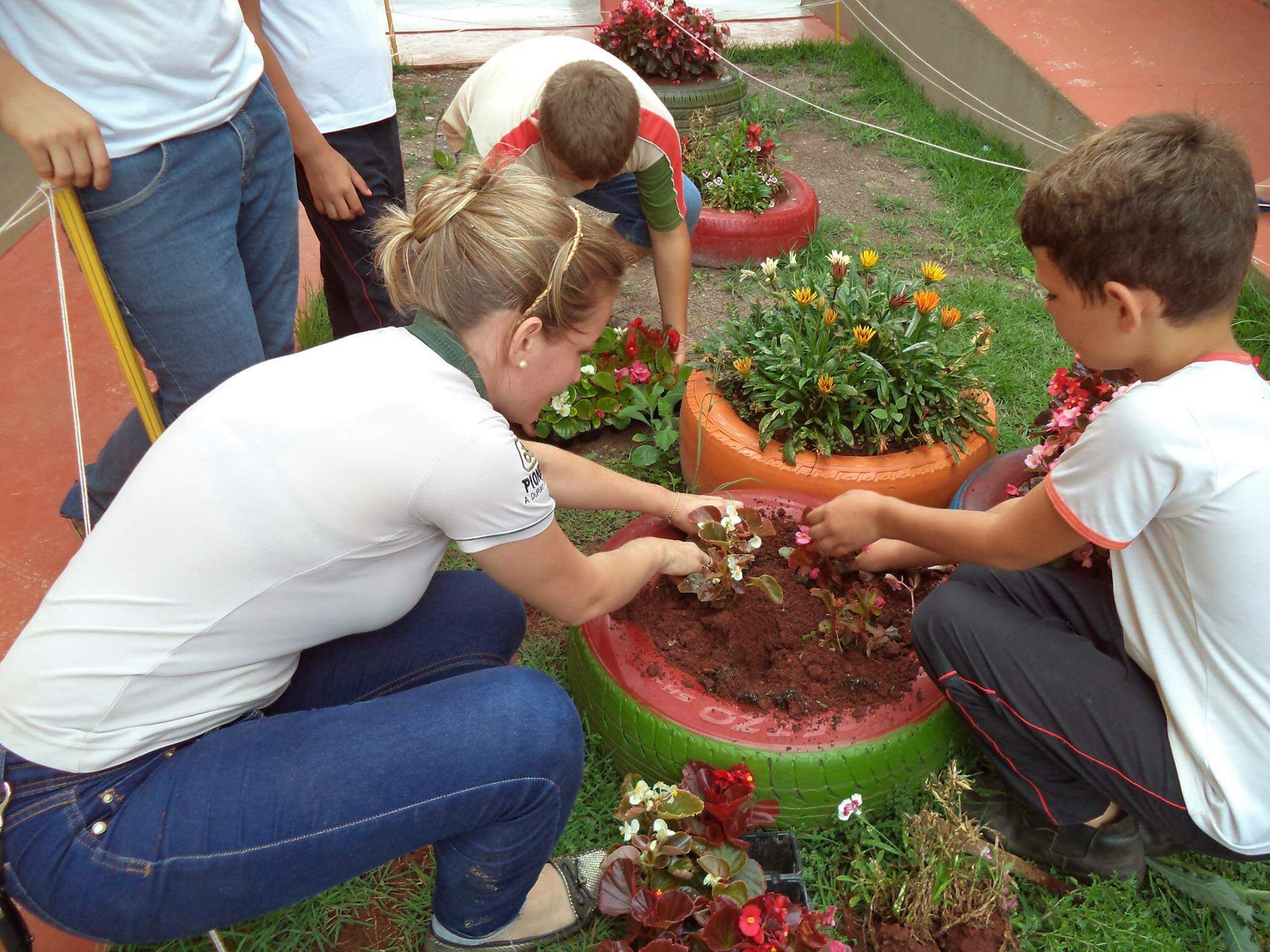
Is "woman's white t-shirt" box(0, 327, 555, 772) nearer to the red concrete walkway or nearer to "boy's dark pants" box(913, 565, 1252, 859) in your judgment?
"boy's dark pants" box(913, 565, 1252, 859)

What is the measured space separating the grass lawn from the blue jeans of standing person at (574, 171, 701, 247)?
0.78 metres

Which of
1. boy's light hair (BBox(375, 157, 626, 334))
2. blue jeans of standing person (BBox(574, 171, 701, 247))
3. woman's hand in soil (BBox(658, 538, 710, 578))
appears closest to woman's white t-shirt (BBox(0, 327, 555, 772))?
boy's light hair (BBox(375, 157, 626, 334))

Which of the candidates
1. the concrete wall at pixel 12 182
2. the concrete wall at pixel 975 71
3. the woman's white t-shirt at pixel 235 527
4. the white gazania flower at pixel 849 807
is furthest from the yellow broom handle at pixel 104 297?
the concrete wall at pixel 975 71

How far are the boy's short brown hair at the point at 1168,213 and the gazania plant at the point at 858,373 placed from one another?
33.5 inches

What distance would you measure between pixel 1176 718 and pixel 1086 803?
279 mm

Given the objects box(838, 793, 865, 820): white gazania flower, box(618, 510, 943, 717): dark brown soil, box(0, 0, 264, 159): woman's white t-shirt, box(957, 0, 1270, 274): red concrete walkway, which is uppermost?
box(0, 0, 264, 159): woman's white t-shirt

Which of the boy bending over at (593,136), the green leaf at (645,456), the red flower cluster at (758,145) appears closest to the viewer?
the boy bending over at (593,136)

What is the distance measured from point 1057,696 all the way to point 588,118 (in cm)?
179

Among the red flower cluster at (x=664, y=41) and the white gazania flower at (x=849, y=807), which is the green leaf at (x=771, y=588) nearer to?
the white gazania flower at (x=849, y=807)

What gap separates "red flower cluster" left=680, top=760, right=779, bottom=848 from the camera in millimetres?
1646

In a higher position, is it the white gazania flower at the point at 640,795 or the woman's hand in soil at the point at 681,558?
the woman's hand in soil at the point at 681,558

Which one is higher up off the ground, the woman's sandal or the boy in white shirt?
the boy in white shirt

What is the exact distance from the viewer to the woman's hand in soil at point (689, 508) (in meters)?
2.08

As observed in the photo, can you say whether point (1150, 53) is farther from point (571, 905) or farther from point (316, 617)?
point (316, 617)
